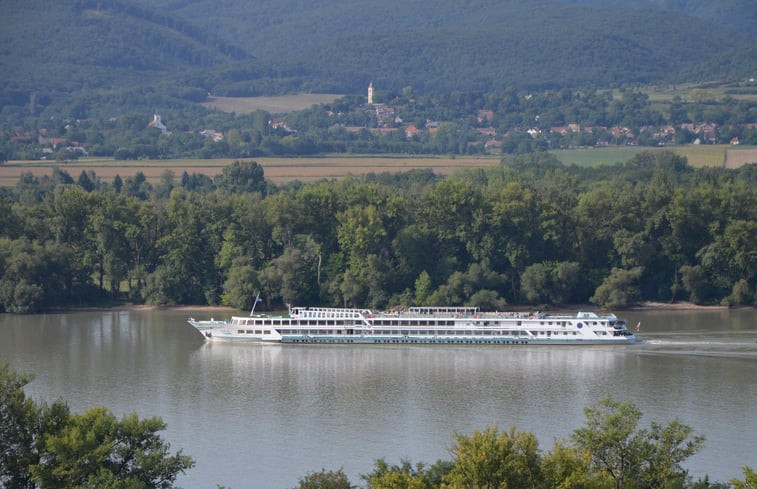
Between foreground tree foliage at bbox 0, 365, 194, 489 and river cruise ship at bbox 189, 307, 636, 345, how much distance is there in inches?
856

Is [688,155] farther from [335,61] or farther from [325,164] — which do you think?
[335,61]

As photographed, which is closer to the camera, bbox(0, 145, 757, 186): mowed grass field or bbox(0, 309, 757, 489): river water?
bbox(0, 309, 757, 489): river water

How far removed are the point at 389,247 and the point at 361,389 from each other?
20929 mm

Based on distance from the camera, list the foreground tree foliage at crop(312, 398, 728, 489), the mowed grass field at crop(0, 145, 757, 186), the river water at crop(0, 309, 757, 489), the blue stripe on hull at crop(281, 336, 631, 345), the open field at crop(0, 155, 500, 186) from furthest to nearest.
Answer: the mowed grass field at crop(0, 145, 757, 186) < the open field at crop(0, 155, 500, 186) < the blue stripe on hull at crop(281, 336, 631, 345) < the river water at crop(0, 309, 757, 489) < the foreground tree foliage at crop(312, 398, 728, 489)

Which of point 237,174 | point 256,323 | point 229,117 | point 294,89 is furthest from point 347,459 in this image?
point 294,89

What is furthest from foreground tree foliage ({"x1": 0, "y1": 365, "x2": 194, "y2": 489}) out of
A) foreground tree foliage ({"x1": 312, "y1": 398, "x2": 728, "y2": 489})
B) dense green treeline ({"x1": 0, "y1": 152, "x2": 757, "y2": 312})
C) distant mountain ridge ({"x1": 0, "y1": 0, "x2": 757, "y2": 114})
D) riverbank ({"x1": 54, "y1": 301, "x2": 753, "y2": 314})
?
distant mountain ridge ({"x1": 0, "y1": 0, "x2": 757, "y2": 114})

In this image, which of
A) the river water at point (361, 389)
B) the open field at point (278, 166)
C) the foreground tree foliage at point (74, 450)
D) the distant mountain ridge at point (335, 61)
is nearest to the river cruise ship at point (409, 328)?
the river water at point (361, 389)

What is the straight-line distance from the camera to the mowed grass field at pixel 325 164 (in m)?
93.8

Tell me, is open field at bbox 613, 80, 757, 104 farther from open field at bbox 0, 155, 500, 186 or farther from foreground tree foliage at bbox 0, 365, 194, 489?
foreground tree foliage at bbox 0, 365, 194, 489

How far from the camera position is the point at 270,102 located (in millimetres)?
166125

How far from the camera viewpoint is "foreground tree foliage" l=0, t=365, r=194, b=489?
2800 centimetres

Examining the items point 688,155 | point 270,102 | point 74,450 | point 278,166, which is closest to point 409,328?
point 74,450

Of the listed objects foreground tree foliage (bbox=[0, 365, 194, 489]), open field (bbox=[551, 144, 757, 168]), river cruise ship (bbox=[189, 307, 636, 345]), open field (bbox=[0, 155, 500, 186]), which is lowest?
river cruise ship (bbox=[189, 307, 636, 345])

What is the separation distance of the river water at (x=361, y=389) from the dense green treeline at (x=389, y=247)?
5.62m
